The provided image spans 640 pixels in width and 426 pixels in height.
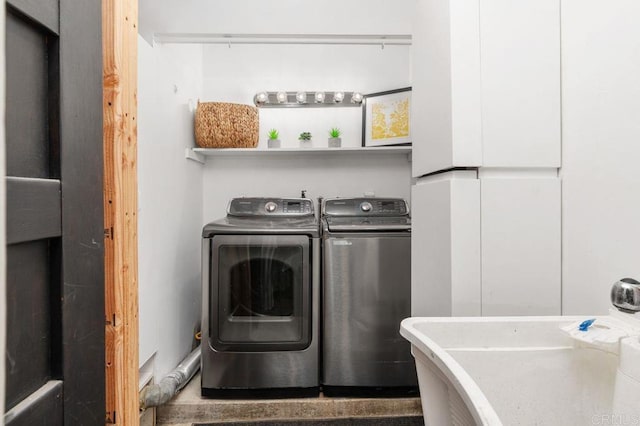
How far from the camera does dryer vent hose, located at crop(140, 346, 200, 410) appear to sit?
1549 millimetres

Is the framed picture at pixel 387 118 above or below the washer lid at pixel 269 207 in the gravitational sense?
above

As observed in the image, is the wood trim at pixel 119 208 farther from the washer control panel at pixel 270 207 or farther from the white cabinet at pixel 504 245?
the washer control panel at pixel 270 207

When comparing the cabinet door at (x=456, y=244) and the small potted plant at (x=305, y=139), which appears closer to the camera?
the cabinet door at (x=456, y=244)

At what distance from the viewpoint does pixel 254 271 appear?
1875 mm

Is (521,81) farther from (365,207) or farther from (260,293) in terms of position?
(260,293)

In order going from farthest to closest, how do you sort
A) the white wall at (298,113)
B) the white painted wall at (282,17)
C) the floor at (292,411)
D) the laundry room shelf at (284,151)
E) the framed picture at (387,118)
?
1. the white wall at (298,113)
2. the framed picture at (387,118)
3. the laundry room shelf at (284,151)
4. the white painted wall at (282,17)
5. the floor at (292,411)

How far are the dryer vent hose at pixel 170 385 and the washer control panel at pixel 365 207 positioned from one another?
1243 millimetres

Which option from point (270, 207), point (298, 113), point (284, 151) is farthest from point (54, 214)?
point (298, 113)

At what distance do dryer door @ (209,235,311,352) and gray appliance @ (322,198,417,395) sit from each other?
145mm

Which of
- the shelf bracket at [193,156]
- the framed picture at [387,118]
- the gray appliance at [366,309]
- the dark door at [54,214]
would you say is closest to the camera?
the dark door at [54,214]

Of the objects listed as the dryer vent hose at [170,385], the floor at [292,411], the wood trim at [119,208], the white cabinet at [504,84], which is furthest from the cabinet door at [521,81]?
the dryer vent hose at [170,385]

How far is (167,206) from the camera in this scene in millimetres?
1801

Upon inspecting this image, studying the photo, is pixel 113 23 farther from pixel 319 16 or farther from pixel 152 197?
pixel 319 16

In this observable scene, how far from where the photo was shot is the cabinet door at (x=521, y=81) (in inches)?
37.2
